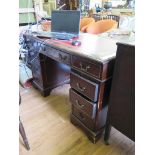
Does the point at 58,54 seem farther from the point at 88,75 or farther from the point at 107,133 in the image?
the point at 107,133

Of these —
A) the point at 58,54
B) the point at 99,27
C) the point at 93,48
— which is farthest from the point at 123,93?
the point at 99,27

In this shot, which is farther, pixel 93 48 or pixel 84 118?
pixel 84 118

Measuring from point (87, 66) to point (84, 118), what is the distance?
489mm

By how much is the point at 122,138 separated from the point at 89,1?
3593 mm

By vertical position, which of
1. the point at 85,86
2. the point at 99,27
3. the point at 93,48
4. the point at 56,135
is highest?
the point at 99,27

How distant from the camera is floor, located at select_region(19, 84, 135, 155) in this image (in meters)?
1.30

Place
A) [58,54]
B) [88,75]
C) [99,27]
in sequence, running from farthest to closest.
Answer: [99,27] < [58,54] < [88,75]

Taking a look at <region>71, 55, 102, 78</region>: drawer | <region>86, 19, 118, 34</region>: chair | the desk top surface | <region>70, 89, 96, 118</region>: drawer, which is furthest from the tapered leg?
<region>86, 19, 118, 34</region>: chair

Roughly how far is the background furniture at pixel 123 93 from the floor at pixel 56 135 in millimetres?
259

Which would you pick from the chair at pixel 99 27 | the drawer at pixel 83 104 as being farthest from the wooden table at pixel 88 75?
the chair at pixel 99 27

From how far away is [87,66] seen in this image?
113 centimetres
